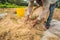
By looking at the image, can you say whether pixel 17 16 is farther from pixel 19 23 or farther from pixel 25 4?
pixel 25 4

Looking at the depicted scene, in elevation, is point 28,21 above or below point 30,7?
below

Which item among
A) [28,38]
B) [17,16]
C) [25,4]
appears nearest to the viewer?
[28,38]

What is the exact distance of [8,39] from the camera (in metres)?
4.96

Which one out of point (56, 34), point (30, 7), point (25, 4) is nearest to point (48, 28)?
point (56, 34)

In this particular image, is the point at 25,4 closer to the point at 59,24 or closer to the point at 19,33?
the point at 59,24

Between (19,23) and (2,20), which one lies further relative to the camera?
(2,20)

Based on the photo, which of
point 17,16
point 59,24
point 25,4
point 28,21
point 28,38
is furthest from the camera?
point 25,4

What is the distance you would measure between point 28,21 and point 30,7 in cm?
36

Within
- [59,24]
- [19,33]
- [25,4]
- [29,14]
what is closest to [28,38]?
[19,33]

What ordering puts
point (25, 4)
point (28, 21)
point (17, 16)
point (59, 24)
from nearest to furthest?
point (28, 21)
point (59, 24)
point (17, 16)
point (25, 4)

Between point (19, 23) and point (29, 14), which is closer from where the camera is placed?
point (29, 14)

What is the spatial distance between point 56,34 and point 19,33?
0.81 meters

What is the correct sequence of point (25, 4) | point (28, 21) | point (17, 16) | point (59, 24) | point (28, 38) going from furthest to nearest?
point (25, 4), point (17, 16), point (59, 24), point (28, 21), point (28, 38)

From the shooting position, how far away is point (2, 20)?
19.4 feet
